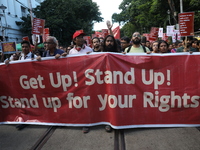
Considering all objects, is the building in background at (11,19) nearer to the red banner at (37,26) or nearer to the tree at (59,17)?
the tree at (59,17)

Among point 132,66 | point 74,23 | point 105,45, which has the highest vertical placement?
point 74,23

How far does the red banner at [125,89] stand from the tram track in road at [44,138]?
0.22 meters

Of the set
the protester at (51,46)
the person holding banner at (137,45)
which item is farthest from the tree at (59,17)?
the person holding banner at (137,45)

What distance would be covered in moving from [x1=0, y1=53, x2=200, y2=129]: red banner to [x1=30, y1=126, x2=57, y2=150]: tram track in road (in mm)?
218

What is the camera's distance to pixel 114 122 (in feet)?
10.8

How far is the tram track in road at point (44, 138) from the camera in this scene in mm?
2949

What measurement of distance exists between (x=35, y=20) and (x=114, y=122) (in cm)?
499

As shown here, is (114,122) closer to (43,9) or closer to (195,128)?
(195,128)

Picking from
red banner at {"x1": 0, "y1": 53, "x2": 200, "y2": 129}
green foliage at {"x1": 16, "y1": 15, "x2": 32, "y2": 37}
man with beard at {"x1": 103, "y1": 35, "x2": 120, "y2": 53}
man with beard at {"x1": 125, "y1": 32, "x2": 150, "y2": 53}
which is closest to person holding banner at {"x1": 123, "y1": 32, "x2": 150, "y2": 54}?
man with beard at {"x1": 125, "y1": 32, "x2": 150, "y2": 53}

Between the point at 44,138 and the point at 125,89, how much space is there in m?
1.62

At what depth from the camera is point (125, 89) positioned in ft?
10.9

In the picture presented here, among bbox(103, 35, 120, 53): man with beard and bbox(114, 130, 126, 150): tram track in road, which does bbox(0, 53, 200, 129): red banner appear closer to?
Answer: bbox(114, 130, 126, 150): tram track in road

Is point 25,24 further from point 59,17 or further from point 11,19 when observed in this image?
point 59,17

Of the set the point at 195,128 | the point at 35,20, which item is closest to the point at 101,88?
the point at 195,128
